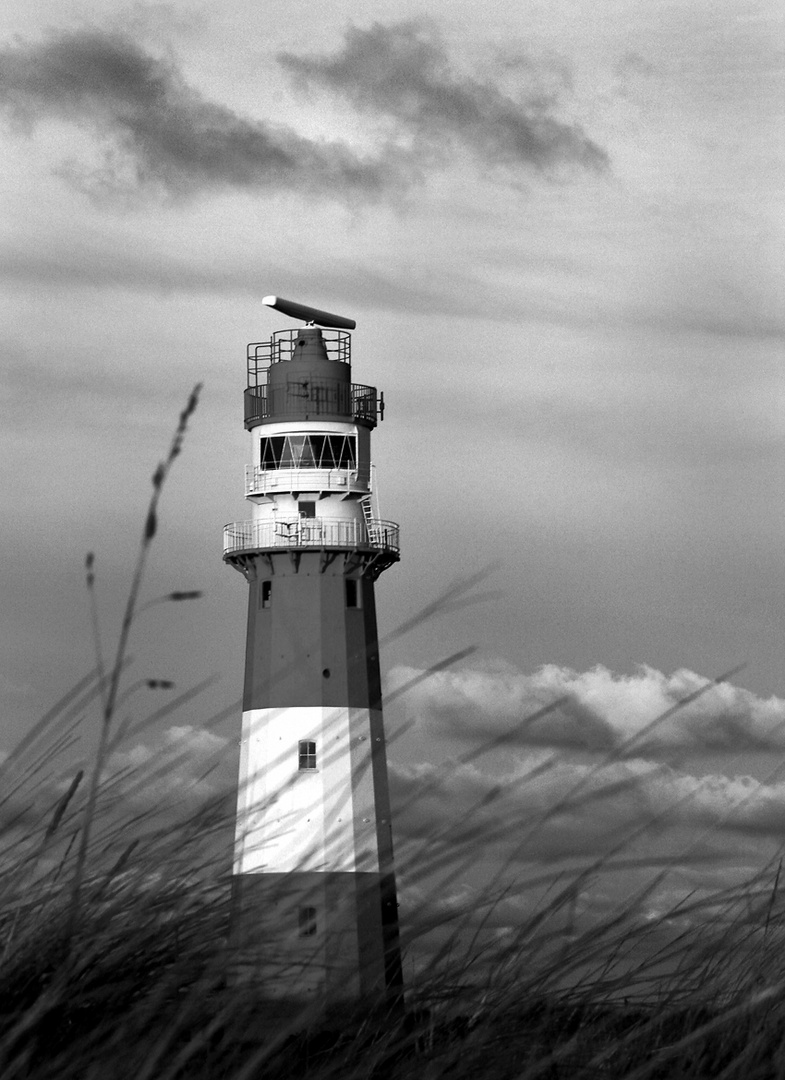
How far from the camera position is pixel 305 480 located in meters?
25.2

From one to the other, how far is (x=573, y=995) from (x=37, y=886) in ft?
3.90

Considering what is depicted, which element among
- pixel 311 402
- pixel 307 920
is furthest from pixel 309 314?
pixel 307 920

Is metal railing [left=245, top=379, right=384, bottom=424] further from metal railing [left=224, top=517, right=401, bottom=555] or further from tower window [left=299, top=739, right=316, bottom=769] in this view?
tower window [left=299, top=739, right=316, bottom=769]

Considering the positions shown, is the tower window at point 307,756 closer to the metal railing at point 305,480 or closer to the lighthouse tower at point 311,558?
the lighthouse tower at point 311,558

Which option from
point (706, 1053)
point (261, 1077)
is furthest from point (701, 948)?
point (261, 1077)

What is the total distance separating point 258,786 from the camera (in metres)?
23.7

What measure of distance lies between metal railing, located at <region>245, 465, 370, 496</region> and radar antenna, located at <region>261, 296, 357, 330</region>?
2.58m

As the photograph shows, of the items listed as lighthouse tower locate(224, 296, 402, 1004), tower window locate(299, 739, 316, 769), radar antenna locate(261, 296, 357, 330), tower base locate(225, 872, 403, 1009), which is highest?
radar antenna locate(261, 296, 357, 330)

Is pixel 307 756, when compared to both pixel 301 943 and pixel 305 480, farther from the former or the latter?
pixel 301 943

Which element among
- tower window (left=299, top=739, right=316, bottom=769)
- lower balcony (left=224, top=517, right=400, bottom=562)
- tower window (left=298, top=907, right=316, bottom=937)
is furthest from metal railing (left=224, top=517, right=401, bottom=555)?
tower window (left=298, top=907, right=316, bottom=937)

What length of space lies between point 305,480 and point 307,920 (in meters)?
21.5

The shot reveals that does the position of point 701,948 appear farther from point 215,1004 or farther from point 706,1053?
point 215,1004

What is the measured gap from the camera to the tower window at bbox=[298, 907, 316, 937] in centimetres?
337

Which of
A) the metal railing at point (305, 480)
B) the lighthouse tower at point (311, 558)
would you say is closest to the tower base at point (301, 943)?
the lighthouse tower at point (311, 558)
